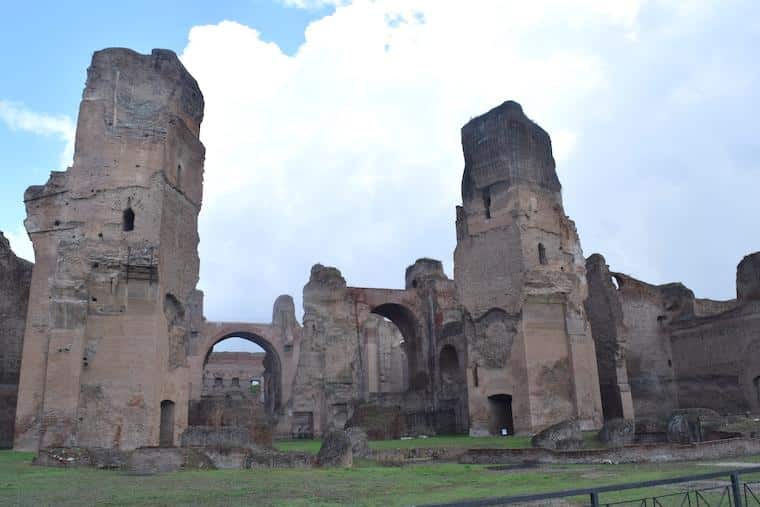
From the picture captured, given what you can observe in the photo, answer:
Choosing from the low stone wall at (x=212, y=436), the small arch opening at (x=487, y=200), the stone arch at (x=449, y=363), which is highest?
the small arch opening at (x=487, y=200)

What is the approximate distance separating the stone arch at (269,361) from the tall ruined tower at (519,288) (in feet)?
49.7

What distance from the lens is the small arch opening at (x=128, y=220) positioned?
16.4 m

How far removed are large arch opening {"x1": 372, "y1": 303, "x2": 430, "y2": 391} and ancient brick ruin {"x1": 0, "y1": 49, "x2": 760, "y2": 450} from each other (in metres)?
0.10

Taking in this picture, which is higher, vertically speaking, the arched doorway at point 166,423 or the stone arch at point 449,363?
the stone arch at point 449,363

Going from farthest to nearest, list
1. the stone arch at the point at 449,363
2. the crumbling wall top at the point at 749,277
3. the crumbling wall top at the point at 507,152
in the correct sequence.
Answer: the stone arch at the point at 449,363, the crumbling wall top at the point at 749,277, the crumbling wall top at the point at 507,152

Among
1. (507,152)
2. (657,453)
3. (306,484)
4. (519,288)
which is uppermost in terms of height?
(507,152)

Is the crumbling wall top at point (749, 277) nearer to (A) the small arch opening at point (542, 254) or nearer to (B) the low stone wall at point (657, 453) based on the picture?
(A) the small arch opening at point (542, 254)

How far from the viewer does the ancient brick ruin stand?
15.5 metres

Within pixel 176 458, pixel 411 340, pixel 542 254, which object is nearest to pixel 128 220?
pixel 176 458

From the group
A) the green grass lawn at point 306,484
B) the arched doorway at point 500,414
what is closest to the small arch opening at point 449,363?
the arched doorway at point 500,414

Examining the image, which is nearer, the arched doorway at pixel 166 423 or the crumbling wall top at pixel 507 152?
the arched doorway at pixel 166 423

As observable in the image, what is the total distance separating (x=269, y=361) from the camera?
120 ft

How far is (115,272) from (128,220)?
1.41 meters

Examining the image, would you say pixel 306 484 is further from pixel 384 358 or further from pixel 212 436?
pixel 384 358
